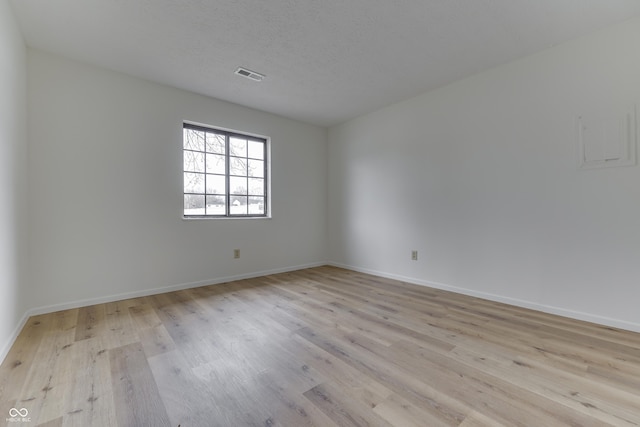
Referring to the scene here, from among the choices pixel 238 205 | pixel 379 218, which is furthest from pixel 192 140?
pixel 379 218

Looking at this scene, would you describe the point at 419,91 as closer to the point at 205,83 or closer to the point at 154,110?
the point at 205,83

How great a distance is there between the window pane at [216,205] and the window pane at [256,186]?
0.45m

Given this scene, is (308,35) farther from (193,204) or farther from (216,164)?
(193,204)

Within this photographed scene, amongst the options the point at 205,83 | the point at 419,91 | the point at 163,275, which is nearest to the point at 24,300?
the point at 163,275

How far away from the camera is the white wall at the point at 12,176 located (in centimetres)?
182

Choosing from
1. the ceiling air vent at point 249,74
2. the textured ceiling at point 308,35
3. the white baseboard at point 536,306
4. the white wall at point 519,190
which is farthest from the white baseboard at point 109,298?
the ceiling air vent at point 249,74

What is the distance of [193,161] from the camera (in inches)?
138

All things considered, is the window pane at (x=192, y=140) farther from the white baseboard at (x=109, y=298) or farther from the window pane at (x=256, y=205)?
the white baseboard at (x=109, y=298)

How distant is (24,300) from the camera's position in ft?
7.84

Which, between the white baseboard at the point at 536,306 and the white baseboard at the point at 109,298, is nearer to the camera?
the white baseboard at the point at 109,298

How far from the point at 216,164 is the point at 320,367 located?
2977mm

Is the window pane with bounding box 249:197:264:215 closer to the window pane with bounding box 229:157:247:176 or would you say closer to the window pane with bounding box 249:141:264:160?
the window pane with bounding box 229:157:247:176

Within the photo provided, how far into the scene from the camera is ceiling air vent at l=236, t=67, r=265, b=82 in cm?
287

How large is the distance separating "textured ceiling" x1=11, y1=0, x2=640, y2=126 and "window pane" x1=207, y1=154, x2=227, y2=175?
2.92ft
